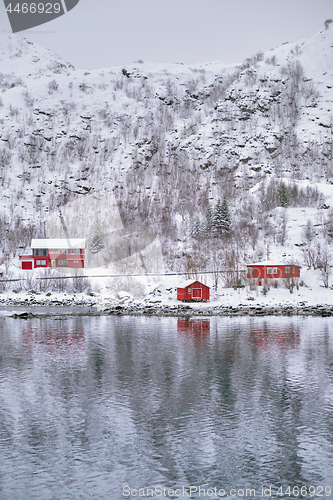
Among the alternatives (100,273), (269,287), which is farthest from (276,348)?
(100,273)

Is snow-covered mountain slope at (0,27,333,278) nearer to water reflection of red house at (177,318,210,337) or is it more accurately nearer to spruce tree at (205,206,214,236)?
spruce tree at (205,206,214,236)

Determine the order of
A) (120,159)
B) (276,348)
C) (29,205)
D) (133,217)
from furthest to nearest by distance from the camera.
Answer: (120,159) → (29,205) → (133,217) → (276,348)

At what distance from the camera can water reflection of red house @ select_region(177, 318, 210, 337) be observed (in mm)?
32875

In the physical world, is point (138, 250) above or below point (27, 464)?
above

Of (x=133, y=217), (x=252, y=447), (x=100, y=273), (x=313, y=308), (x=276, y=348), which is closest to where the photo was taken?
(x=252, y=447)

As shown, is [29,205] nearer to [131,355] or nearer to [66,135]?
[66,135]

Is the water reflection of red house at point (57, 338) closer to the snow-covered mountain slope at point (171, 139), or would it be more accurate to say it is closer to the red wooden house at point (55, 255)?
the red wooden house at point (55, 255)

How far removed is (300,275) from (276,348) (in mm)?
Result: 27406

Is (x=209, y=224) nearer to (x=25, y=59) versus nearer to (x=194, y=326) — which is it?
(x=194, y=326)

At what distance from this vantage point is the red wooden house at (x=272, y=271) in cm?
5097

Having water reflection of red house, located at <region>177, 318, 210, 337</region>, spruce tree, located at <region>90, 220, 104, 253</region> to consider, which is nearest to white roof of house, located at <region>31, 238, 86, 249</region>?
spruce tree, located at <region>90, 220, 104, 253</region>

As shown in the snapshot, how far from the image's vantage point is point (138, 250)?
75.2 m

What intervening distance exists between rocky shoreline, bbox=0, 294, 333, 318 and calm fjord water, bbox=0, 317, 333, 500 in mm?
13779

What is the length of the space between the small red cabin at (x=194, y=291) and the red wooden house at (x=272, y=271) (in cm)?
677
